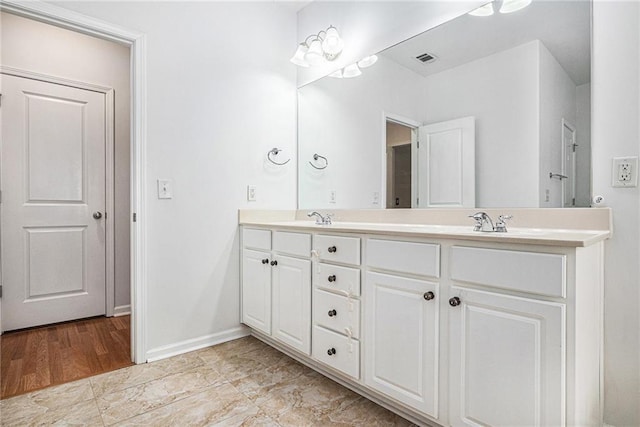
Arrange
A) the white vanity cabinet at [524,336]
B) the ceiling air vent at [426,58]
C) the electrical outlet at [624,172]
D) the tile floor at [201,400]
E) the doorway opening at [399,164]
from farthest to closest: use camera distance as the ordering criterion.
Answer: the doorway opening at [399,164] → the ceiling air vent at [426,58] → the tile floor at [201,400] → the electrical outlet at [624,172] → the white vanity cabinet at [524,336]

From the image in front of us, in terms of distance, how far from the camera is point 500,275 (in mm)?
1111

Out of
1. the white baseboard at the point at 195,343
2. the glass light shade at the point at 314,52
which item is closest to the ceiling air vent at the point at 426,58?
the glass light shade at the point at 314,52

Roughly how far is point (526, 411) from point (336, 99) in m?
2.07

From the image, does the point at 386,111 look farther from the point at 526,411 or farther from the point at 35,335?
the point at 35,335

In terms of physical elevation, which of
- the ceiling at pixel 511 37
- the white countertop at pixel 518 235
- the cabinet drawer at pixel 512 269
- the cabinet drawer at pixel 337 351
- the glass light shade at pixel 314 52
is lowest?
the cabinet drawer at pixel 337 351

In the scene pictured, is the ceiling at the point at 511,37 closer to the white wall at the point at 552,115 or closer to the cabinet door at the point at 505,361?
the white wall at the point at 552,115

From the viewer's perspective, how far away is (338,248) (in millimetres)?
1671

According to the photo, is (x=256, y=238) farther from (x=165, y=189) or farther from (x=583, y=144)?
(x=583, y=144)

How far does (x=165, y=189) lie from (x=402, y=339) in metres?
1.59

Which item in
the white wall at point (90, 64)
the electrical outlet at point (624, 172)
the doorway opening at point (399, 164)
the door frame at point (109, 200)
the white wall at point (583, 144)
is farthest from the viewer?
the door frame at point (109, 200)

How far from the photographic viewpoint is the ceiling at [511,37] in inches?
55.9

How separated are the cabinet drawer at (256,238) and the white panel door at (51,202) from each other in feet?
4.61

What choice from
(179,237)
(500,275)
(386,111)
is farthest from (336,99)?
(500,275)

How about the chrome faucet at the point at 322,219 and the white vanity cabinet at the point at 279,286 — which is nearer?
the white vanity cabinet at the point at 279,286
